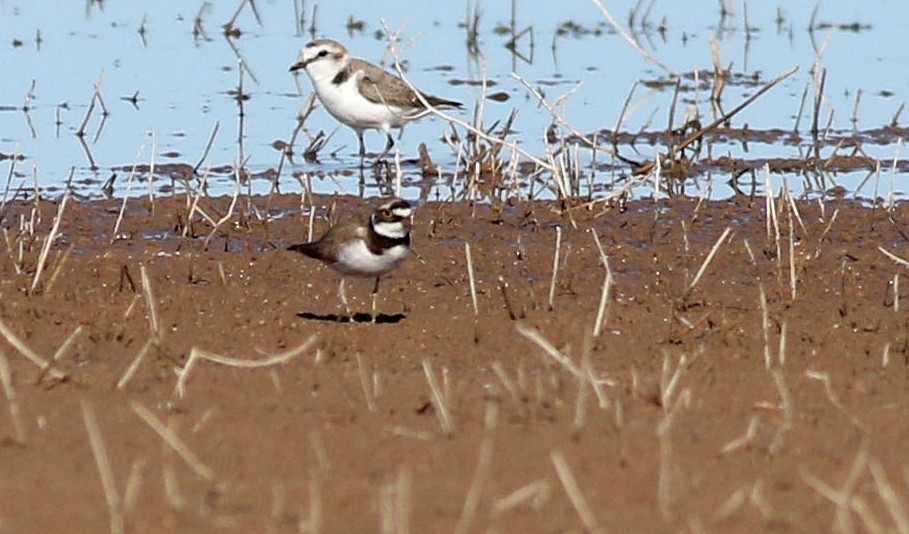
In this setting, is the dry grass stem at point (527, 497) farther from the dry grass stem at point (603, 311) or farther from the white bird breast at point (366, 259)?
the white bird breast at point (366, 259)

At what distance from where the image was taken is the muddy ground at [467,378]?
5.01m

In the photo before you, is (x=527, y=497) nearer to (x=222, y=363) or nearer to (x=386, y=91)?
(x=222, y=363)

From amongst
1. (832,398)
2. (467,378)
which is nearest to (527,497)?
(832,398)

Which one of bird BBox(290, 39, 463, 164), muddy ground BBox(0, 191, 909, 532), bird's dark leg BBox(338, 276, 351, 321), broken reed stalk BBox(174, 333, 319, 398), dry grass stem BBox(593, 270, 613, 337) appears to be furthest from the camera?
bird BBox(290, 39, 463, 164)

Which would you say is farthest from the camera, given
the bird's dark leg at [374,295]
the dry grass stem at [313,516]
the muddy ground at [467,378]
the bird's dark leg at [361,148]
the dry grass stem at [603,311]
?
the bird's dark leg at [361,148]

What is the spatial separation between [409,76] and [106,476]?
11.3 m

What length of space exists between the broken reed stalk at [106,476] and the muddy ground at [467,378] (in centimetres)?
2

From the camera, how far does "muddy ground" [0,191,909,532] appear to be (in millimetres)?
5008

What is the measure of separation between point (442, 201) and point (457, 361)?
344cm

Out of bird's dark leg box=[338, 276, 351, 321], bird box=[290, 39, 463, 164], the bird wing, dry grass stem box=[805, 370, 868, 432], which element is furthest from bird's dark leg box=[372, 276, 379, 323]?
the bird wing

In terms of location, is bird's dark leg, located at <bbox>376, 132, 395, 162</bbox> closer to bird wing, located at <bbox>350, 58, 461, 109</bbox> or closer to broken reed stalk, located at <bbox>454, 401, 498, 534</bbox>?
bird wing, located at <bbox>350, 58, 461, 109</bbox>

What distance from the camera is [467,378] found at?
6.70m

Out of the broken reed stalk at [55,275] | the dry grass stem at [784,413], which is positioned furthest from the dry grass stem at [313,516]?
the broken reed stalk at [55,275]

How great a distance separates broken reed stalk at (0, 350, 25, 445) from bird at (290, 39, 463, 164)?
296 inches
